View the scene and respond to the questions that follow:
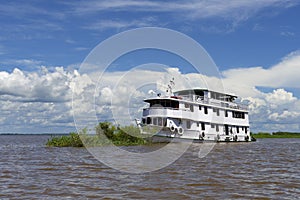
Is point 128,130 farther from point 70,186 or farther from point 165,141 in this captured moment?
point 70,186

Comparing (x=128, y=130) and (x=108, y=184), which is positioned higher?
(x=128, y=130)

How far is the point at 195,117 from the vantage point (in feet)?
141

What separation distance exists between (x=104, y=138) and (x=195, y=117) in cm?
1161

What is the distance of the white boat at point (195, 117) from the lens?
3947 centimetres

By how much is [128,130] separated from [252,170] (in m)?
23.1

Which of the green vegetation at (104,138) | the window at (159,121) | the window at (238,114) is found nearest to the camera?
the green vegetation at (104,138)

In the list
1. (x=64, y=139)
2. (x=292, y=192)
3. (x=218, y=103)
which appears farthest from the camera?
(x=218, y=103)

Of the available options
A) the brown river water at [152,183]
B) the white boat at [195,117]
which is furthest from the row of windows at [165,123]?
the brown river water at [152,183]

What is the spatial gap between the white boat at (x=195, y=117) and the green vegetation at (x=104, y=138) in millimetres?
1416

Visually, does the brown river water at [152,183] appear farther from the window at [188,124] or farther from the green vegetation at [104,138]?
the window at [188,124]

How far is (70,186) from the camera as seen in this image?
13789 mm

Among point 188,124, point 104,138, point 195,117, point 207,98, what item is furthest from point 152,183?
point 207,98

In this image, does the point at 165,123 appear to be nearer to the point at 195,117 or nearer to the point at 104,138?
the point at 195,117

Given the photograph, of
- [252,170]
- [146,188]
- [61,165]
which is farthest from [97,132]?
[146,188]
